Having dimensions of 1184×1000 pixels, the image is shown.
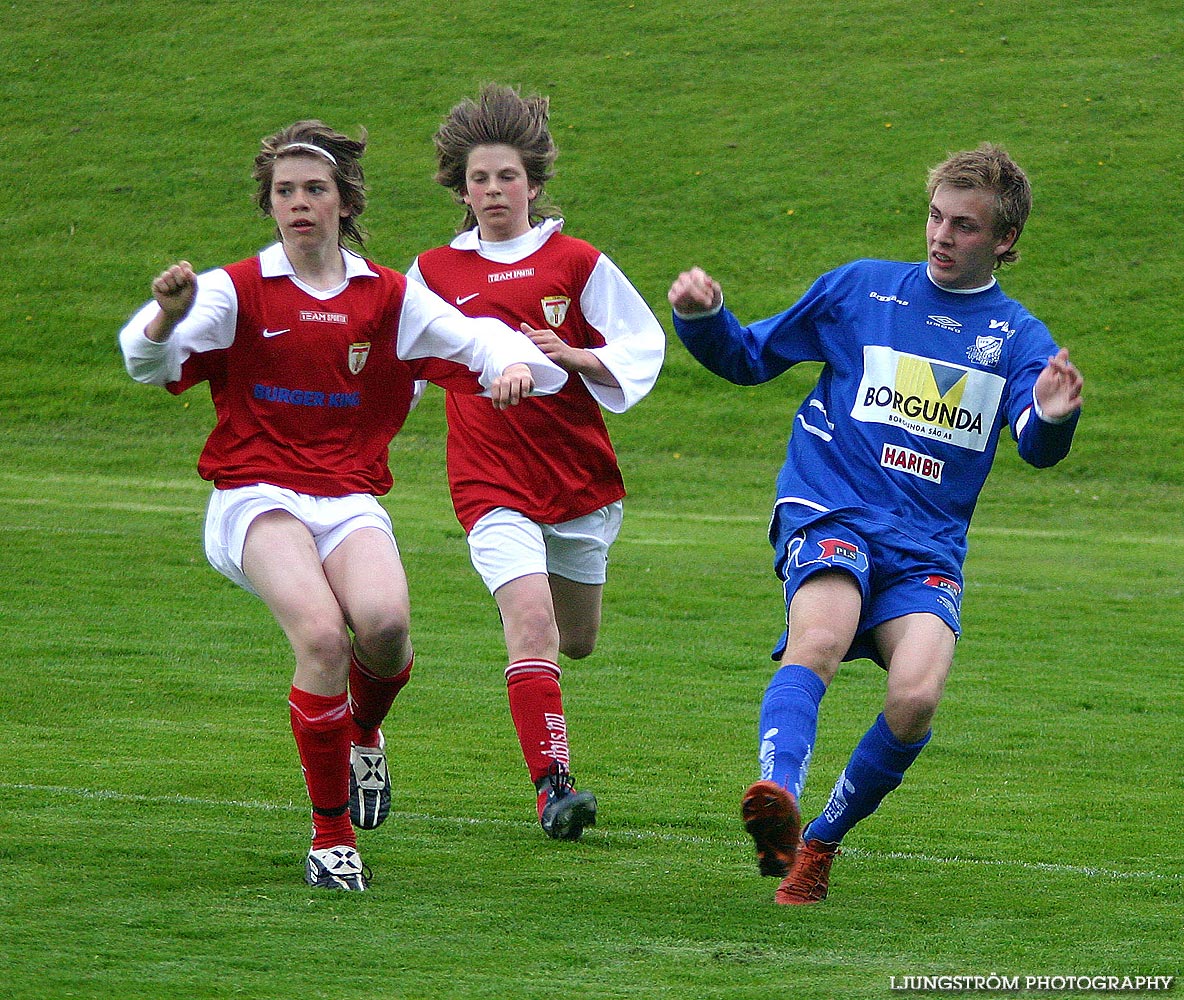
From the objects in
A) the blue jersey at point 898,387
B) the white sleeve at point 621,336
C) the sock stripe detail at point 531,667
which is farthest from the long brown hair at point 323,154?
the sock stripe detail at point 531,667

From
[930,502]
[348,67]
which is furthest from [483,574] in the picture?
[348,67]

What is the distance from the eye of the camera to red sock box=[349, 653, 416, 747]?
5.64 metres

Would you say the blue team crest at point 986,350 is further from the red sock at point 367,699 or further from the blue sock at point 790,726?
the red sock at point 367,699

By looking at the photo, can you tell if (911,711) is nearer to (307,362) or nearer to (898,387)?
(898,387)

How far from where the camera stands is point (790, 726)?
4.36 metres

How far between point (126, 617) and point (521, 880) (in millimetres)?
6498

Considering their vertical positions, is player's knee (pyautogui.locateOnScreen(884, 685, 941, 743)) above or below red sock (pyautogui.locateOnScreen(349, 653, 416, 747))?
above

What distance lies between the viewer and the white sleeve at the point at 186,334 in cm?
480

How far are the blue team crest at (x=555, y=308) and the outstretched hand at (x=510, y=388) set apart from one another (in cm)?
113

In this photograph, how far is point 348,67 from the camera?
1324 inches

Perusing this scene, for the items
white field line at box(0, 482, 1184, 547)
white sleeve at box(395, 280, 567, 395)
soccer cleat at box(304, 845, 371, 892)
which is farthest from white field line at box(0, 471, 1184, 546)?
soccer cleat at box(304, 845, 371, 892)

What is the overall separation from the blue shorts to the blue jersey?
5 cm

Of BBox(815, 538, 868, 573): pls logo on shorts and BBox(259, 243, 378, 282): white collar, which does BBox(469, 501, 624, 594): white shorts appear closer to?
BBox(259, 243, 378, 282): white collar

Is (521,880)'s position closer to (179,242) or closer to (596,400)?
(596,400)
